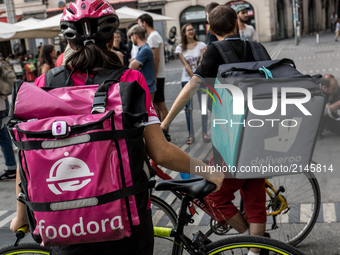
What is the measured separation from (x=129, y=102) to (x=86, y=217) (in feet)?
1.45

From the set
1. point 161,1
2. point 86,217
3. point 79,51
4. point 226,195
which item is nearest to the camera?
point 86,217

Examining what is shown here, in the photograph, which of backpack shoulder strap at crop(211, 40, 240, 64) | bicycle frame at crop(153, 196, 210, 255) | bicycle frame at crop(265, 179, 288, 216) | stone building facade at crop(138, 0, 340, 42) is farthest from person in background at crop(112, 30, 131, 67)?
stone building facade at crop(138, 0, 340, 42)

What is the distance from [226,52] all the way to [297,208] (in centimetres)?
141

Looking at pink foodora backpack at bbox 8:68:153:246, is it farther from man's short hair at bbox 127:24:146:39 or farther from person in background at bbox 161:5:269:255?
man's short hair at bbox 127:24:146:39

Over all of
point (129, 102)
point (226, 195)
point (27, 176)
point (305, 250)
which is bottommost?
point (305, 250)

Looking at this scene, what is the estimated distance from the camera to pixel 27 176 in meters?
1.79

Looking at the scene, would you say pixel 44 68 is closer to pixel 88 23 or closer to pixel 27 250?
pixel 27 250

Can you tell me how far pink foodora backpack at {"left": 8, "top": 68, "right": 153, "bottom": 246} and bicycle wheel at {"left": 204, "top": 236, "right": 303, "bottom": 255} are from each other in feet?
1.63

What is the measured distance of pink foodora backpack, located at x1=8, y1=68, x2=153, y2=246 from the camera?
1724mm

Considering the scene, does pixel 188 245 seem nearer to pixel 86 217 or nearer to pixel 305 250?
pixel 86 217

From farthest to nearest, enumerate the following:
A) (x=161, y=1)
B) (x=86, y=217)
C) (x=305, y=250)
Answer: (x=161, y=1) < (x=305, y=250) < (x=86, y=217)

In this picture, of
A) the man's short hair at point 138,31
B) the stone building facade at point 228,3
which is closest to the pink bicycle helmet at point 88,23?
the man's short hair at point 138,31

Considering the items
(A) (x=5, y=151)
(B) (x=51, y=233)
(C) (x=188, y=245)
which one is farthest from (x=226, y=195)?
(A) (x=5, y=151)

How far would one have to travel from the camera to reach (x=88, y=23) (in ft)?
6.99
